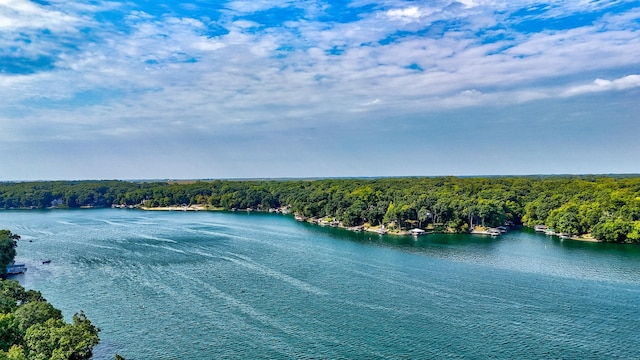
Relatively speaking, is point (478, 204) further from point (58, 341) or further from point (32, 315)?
point (32, 315)

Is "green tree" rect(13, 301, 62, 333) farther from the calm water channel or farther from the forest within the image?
the calm water channel

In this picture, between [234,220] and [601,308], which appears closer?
[601,308]

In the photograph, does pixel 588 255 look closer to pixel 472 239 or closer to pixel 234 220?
pixel 472 239

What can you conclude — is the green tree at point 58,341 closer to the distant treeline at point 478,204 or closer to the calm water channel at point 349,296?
the calm water channel at point 349,296

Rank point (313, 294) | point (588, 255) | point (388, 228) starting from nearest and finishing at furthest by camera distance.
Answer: point (313, 294), point (588, 255), point (388, 228)

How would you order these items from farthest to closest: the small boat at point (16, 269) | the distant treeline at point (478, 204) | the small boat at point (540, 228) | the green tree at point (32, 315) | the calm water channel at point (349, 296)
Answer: the small boat at point (540, 228) < the distant treeline at point (478, 204) < the small boat at point (16, 269) < the calm water channel at point (349, 296) < the green tree at point (32, 315)

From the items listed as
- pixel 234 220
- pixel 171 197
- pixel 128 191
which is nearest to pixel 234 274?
pixel 234 220

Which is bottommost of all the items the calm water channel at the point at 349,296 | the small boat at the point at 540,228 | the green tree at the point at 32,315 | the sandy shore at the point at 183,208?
the calm water channel at the point at 349,296

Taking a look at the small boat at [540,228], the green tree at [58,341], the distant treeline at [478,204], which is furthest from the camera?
the small boat at [540,228]

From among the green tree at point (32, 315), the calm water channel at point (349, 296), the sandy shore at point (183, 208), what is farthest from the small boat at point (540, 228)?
the sandy shore at point (183, 208)

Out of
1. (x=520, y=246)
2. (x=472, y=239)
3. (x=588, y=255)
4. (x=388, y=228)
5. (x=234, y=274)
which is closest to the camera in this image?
(x=234, y=274)
